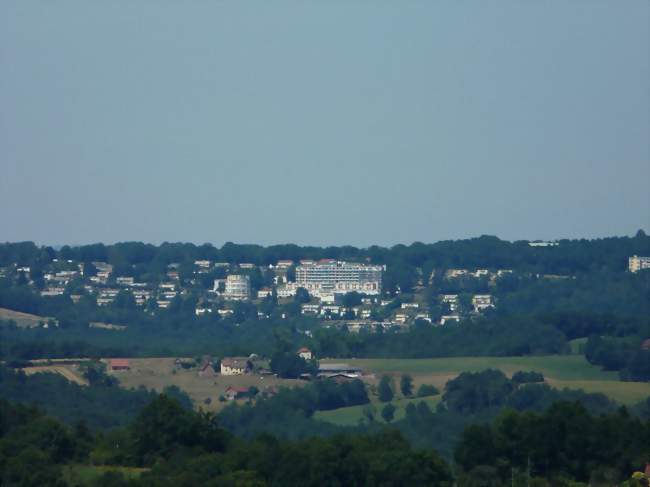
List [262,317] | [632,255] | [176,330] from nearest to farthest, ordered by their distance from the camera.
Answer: [176,330]
[262,317]
[632,255]

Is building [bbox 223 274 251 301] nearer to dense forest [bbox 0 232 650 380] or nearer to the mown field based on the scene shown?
dense forest [bbox 0 232 650 380]

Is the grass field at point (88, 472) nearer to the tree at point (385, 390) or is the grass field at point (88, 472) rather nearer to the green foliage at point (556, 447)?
the green foliage at point (556, 447)

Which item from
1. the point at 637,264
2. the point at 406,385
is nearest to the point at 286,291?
the point at 637,264

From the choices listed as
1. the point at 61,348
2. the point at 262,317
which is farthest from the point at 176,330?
the point at 61,348

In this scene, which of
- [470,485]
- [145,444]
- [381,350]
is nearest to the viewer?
[470,485]

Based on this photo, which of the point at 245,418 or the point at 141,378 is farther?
the point at 141,378

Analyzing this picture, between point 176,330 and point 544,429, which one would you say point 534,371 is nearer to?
point 544,429
